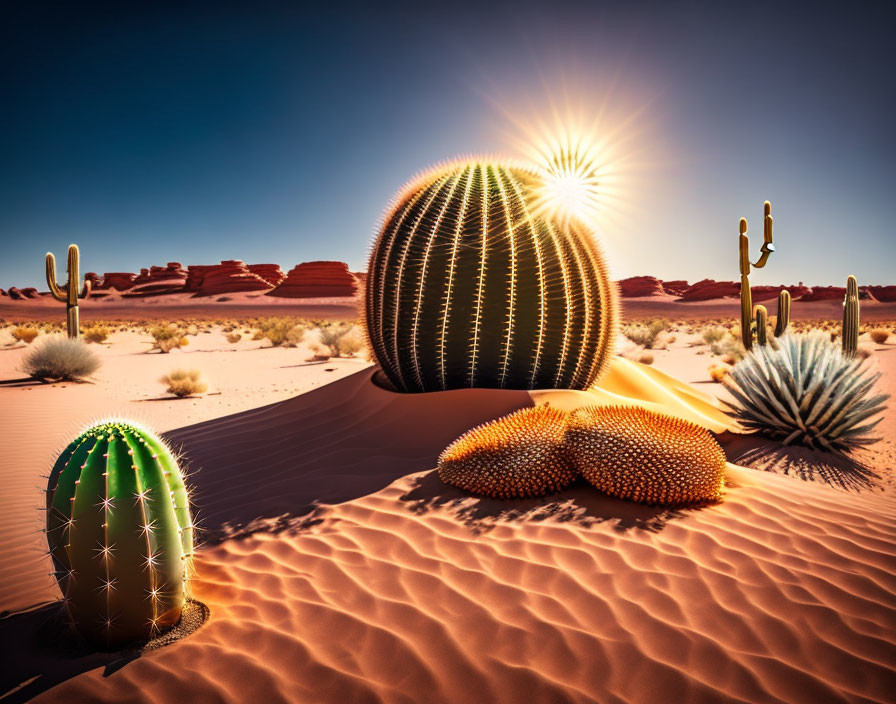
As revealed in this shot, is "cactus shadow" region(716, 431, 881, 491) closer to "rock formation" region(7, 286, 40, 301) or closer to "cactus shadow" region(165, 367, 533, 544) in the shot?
"cactus shadow" region(165, 367, 533, 544)

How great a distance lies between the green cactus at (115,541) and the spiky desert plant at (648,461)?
110 inches

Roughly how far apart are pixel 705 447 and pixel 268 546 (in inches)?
125

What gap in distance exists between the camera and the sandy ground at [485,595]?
230cm

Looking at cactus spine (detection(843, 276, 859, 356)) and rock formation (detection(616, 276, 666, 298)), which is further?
rock formation (detection(616, 276, 666, 298))

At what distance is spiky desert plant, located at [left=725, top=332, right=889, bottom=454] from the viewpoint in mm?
6211

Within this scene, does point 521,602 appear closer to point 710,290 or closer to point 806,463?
point 806,463

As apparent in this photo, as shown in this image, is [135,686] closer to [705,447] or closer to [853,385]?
[705,447]

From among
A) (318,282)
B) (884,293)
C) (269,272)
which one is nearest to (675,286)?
(884,293)

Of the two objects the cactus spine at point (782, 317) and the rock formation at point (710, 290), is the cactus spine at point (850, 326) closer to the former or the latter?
the cactus spine at point (782, 317)

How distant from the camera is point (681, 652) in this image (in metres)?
2.47

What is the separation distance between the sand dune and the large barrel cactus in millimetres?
1656

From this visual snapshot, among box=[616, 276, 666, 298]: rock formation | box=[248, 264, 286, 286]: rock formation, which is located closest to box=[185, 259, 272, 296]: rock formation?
box=[248, 264, 286, 286]: rock formation

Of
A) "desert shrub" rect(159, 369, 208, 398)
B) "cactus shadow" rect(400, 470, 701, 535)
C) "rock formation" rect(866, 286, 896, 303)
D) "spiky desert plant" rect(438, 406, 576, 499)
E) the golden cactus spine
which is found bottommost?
"desert shrub" rect(159, 369, 208, 398)

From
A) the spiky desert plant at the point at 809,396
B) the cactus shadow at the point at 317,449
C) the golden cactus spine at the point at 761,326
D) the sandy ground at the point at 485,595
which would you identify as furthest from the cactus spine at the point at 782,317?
the cactus shadow at the point at 317,449
